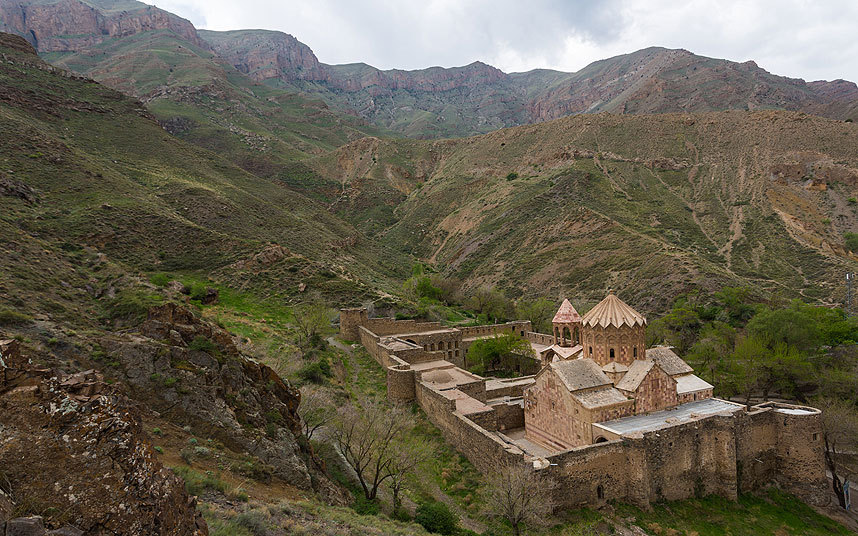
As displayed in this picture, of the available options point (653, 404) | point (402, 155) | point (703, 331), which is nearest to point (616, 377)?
point (653, 404)

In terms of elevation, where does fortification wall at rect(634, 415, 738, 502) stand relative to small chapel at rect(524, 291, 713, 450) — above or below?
below

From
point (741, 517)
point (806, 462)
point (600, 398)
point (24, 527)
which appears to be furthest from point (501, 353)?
point (24, 527)

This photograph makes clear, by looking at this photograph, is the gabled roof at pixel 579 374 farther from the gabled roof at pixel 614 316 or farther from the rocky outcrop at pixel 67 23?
the rocky outcrop at pixel 67 23

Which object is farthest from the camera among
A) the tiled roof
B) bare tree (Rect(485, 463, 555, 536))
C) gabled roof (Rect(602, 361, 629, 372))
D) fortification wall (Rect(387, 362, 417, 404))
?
fortification wall (Rect(387, 362, 417, 404))

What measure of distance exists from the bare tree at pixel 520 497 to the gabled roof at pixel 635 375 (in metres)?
6.98

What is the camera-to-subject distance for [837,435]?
897 inches

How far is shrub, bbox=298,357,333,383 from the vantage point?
70.5 feet

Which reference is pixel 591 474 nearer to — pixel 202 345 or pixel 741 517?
pixel 741 517

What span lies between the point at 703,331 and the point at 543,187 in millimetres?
43317

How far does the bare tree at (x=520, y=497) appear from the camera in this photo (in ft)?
46.0

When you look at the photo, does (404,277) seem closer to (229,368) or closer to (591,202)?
(591,202)

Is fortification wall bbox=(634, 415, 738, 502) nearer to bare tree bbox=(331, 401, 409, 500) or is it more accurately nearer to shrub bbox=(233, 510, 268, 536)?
bare tree bbox=(331, 401, 409, 500)

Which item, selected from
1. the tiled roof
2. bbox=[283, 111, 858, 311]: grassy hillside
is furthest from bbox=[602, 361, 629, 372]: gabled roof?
bbox=[283, 111, 858, 311]: grassy hillside

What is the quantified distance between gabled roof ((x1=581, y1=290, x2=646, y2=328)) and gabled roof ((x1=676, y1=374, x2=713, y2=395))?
11.5 feet
